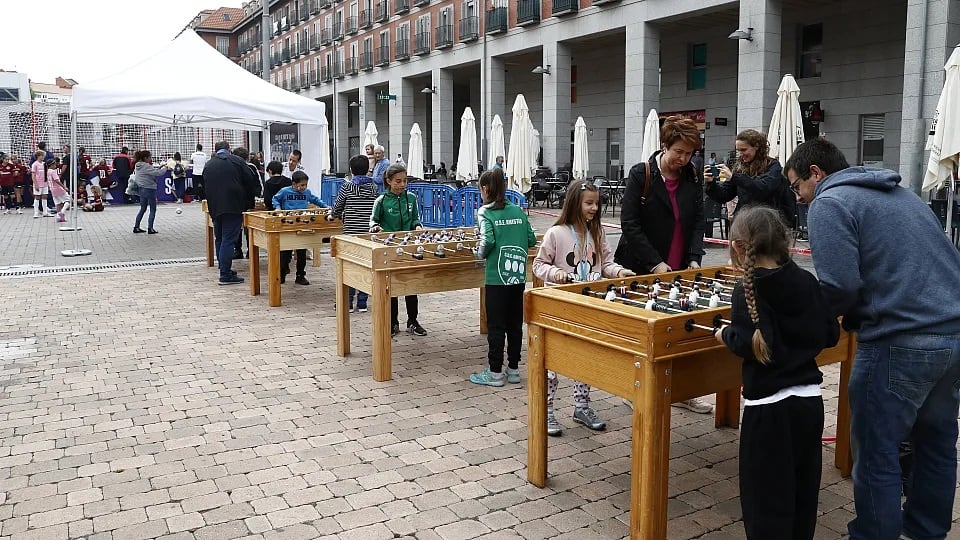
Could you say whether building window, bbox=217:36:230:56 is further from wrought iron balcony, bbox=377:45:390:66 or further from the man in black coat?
the man in black coat

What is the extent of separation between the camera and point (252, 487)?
4164 mm

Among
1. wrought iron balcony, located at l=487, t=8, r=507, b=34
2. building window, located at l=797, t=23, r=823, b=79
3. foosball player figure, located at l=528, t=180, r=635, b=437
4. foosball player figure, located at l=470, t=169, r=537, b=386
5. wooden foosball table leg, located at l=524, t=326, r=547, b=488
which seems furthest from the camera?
wrought iron balcony, located at l=487, t=8, r=507, b=34

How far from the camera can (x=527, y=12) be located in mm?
30484

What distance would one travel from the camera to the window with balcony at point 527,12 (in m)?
30.1

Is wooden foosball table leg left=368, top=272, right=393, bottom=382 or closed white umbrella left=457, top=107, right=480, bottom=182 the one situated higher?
closed white umbrella left=457, top=107, right=480, bottom=182

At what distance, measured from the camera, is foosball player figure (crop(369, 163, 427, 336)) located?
24.9 ft

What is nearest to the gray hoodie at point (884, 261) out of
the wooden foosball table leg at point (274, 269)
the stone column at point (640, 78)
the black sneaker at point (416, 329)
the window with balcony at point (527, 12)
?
the black sneaker at point (416, 329)

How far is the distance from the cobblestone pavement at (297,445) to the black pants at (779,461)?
0.57m

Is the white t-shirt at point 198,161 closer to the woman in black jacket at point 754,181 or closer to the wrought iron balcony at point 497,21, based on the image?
the wrought iron balcony at point 497,21

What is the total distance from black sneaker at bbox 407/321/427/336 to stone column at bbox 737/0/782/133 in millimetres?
15921


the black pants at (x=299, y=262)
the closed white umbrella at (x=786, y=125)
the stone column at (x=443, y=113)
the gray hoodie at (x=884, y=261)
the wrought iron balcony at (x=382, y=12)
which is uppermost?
the wrought iron balcony at (x=382, y=12)

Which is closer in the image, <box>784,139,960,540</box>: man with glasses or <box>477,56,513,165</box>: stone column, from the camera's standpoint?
<box>784,139,960,540</box>: man with glasses

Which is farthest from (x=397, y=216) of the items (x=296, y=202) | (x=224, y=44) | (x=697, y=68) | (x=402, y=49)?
(x=224, y=44)

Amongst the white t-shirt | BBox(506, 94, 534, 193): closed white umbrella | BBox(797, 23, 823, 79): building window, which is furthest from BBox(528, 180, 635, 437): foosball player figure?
BBox(797, 23, 823, 79): building window
